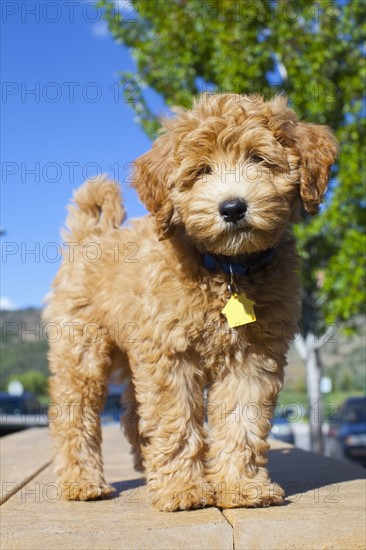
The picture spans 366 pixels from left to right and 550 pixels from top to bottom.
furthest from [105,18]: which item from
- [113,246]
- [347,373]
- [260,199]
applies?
[347,373]

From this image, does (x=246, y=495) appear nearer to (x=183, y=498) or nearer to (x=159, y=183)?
(x=183, y=498)

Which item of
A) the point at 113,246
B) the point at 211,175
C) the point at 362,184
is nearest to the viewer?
the point at 211,175

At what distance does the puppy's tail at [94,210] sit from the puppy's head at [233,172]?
1561 millimetres

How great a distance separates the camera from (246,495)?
4.63 m

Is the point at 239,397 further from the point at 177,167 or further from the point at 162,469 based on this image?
the point at 177,167

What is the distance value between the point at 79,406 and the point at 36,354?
4565 cm

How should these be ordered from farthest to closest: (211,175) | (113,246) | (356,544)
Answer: (113,246) < (211,175) < (356,544)

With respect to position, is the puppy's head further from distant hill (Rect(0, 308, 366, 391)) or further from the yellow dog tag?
distant hill (Rect(0, 308, 366, 391))

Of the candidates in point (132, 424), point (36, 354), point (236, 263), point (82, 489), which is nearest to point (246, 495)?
point (82, 489)

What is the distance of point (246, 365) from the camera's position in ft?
15.6

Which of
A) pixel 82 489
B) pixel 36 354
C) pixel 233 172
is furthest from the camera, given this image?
pixel 36 354

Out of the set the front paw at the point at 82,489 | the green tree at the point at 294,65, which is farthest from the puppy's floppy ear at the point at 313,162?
the green tree at the point at 294,65

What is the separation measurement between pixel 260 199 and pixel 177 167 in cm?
58

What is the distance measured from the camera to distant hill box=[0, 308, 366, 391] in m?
8.60
